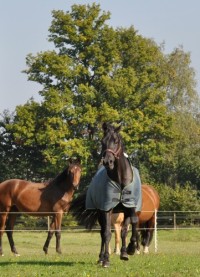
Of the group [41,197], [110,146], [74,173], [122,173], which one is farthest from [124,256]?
[41,197]

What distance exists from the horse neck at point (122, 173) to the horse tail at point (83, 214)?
5.59 ft

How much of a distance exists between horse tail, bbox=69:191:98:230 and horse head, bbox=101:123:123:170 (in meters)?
2.22

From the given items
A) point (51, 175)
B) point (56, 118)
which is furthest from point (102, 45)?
point (51, 175)

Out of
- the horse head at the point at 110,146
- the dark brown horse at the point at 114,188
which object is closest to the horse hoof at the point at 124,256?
the dark brown horse at the point at 114,188

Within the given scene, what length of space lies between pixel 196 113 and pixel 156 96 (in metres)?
11.6

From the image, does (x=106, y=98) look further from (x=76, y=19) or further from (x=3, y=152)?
(x=3, y=152)

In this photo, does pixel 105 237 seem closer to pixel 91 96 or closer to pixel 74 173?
pixel 74 173

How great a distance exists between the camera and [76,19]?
167 feet

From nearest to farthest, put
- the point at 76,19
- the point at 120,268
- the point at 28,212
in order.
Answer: the point at 120,268, the point at 28,212, the point at 76,19

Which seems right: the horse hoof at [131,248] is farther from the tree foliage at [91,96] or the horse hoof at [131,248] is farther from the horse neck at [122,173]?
the tree foliage at [91,96]

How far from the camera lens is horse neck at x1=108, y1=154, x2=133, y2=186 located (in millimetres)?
13703

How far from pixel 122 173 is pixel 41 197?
8.65 meters

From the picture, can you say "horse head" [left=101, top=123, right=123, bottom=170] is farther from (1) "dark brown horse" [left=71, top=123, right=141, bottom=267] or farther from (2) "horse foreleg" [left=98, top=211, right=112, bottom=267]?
(2) "horse foreleg" [left=98, top=211, right=112, bottom=267]

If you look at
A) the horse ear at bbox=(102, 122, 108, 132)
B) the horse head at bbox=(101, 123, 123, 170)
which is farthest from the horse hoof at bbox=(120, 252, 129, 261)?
the horse ear at bbox=(102, 122, 108, 132)
